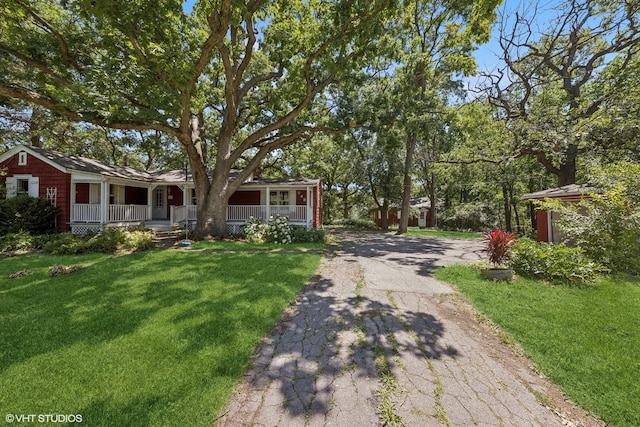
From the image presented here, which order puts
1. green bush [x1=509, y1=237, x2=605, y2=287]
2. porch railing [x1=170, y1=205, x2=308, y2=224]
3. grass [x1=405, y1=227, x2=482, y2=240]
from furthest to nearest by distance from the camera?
grass [x1=405, y1=227, x2=482, y2=240] < porch railing [x1=170, y1=205, x2=308, y2=224] < green bush [x1=509, y1=237, x2=605, y2=287]

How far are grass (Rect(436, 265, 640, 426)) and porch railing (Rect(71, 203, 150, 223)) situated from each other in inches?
583

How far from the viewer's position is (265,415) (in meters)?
2.34

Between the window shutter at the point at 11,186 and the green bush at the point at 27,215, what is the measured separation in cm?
137

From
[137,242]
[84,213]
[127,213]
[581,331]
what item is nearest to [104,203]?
[84,213]

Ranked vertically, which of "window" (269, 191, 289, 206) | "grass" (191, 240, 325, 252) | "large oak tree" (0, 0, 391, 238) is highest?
"large oak tree" (0, 0, 391, 238)

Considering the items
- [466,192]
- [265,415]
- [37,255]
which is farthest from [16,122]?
[466,192]

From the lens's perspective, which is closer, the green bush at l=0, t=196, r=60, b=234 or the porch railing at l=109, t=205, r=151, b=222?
the green bush at l=0, t=196, r=60, b=234

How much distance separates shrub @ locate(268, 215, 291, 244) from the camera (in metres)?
12.4

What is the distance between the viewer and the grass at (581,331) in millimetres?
2736

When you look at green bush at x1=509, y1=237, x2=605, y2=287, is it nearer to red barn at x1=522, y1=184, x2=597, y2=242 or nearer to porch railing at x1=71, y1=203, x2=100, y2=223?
red barn at x1=522, y1=184, x2=597, y2=242

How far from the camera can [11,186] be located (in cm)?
1244

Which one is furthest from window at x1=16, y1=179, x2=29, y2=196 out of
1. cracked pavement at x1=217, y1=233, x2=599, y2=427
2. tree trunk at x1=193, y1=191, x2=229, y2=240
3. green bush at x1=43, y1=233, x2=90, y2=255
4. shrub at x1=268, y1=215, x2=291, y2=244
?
cracked pavement at x1=217, y1=233, x2=599, y2=427

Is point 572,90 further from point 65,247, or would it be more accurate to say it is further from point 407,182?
point 65,247

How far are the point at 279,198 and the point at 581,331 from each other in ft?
49.3
